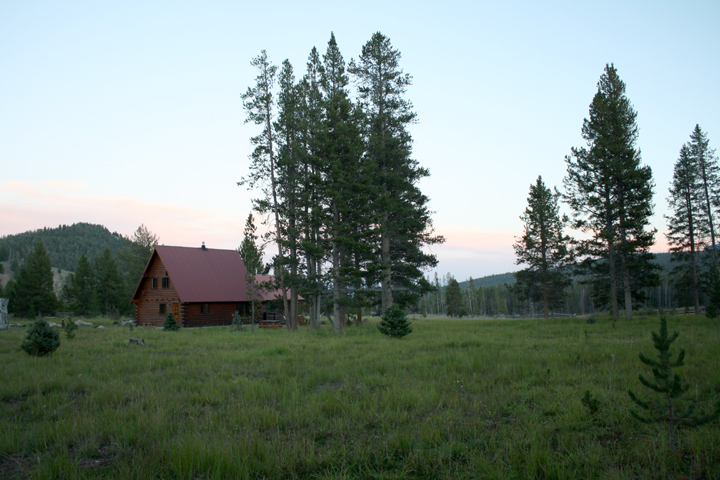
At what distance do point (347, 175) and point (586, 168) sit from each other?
17798mm

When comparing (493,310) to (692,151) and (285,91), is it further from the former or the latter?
(285,91)

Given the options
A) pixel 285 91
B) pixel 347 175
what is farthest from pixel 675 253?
pixel 285 91

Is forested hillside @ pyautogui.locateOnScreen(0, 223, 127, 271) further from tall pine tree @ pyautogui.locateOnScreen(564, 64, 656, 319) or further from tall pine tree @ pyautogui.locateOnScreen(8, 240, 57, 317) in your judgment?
tall pine tree @ pyautogui.locateOnScreen(564, 64, 656, 319)

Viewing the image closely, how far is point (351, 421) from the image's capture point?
19.5ft

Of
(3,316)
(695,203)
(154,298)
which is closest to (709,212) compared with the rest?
(695,203)

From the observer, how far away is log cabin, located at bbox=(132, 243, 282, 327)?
3484 centimetres

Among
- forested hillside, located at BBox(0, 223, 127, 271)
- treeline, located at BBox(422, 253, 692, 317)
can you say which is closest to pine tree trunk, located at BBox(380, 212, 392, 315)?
treeline, located at BBox(422, 253, 692, 317)

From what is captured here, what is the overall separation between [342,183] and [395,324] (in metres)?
8.66

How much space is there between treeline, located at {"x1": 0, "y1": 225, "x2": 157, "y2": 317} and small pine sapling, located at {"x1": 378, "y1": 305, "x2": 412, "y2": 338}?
3592cm

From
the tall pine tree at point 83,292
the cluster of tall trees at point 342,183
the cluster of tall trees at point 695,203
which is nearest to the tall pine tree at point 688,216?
the cluster of tall trees at point 695,203

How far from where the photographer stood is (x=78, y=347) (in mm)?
14930

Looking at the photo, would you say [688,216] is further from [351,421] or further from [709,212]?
[351,421]

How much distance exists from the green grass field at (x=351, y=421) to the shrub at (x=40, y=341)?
6.13 ft

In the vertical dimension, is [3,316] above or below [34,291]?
below
